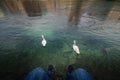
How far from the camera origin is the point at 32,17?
2355cm

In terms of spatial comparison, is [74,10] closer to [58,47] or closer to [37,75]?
[58,47]

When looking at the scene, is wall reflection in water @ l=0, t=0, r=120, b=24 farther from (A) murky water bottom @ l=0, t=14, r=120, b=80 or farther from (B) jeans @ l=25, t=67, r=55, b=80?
(B) jeans @ l=25, t=67, r=55, b=80

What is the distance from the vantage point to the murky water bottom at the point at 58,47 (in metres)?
11.2

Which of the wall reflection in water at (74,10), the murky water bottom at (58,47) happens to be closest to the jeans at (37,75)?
the murky water bottom at (58,47)

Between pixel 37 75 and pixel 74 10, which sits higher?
pixel 37 75

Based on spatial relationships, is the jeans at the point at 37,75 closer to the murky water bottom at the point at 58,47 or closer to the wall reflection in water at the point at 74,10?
the murky water bottom at the point at 58,47

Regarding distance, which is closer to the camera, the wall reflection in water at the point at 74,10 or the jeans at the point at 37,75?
the jeans at the point at 37,75

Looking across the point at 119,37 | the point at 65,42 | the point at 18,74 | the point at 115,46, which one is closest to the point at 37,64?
the point at 18,74

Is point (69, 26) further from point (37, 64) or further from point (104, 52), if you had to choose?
point (37, 64)

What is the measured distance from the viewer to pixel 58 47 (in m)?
14.4

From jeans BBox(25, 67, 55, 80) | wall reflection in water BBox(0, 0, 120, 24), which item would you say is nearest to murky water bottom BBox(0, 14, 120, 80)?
wall reflection in water BBox(0, 0, 120, 24)

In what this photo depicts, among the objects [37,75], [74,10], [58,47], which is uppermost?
[37,75]

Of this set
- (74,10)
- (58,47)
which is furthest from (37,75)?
(74,10)

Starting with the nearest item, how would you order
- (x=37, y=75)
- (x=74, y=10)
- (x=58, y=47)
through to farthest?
(x=37, y=75), (x=58, y=47), (x=74, y=10)
